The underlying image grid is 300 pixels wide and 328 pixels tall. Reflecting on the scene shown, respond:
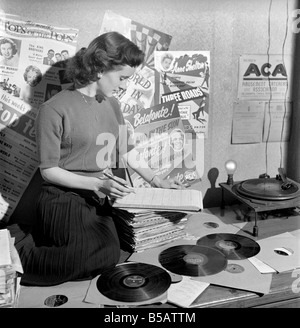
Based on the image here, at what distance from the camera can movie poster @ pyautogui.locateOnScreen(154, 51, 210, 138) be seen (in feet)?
5.78

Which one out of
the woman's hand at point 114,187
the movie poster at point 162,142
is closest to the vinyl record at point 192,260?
the woman's hand at point 114,187

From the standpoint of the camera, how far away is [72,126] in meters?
1.48

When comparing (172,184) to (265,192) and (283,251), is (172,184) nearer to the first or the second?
(265,192)

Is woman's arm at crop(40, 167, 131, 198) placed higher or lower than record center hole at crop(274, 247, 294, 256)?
higher

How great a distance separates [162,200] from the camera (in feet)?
5.02

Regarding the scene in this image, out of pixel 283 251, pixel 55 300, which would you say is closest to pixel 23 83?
pixel 55 300

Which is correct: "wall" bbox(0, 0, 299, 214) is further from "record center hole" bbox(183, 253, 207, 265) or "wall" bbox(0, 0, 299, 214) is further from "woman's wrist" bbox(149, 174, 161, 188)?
"record center hole" bbox(183, 253, 207, 265)

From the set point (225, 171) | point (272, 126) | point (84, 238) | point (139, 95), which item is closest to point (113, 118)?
point (139, 95)

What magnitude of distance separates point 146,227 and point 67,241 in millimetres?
287

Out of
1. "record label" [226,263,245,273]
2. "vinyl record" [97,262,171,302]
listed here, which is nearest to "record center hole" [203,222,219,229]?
"record label" [226,263,245,273]

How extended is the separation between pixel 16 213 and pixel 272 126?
1.20 m

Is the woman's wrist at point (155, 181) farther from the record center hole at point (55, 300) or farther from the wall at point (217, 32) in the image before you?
the record center hole at point (55, 300)

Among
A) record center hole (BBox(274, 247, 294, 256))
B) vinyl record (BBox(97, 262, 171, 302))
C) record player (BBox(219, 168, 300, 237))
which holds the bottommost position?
vinyl record (BBox(97, 262, 171, 302))
